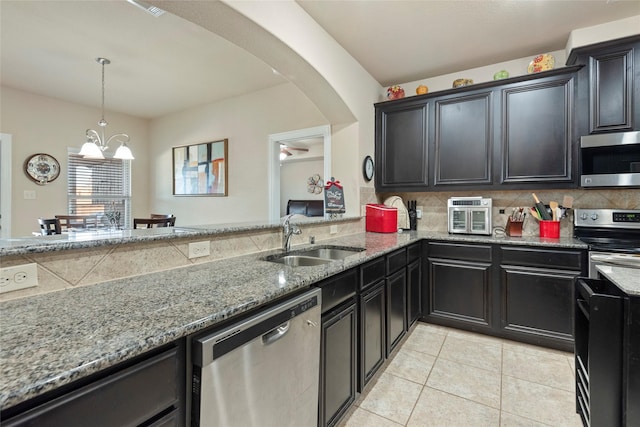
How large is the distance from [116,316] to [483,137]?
125 inches

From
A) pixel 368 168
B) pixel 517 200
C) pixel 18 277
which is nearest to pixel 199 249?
pixel 18 277

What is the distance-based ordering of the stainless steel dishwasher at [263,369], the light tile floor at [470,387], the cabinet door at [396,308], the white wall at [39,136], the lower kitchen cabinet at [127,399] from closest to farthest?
1. the lower kitchen cabinet at [127,399]
2. the stainless steel dishwasher at [263,369]
3. the light tile floor at [470,387]
4. the cabinet door at [396,308]
5. the white wall at [39,136]

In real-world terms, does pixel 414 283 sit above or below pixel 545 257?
below

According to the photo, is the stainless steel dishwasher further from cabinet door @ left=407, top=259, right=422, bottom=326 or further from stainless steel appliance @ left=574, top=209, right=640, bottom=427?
cabinet door @ left=407, top=259, right=422, bottom=326

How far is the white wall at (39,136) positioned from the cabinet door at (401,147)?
15.0 ft

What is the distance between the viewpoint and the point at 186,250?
5.01ft

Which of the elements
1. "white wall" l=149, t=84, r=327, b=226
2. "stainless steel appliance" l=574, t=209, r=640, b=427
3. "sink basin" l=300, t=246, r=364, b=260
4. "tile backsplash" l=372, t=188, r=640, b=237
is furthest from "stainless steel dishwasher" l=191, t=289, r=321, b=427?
"white wall" l=149, t=84, r=327, b=226

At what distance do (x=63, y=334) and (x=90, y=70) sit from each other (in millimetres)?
3919

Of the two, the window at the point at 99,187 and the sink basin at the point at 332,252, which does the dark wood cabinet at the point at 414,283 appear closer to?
the sink basin at the point at 332,252

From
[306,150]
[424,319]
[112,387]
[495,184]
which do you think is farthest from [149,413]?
[306,150]

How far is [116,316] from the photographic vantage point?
2.88ft

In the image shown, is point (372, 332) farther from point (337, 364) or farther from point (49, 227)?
point (49, 227)

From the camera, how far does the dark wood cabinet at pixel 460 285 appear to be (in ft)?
8.61

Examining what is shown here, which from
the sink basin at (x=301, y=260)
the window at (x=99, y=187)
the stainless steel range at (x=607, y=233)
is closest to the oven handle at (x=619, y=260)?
the stainless steel range at (x=607, y=233)
